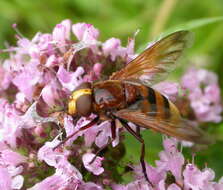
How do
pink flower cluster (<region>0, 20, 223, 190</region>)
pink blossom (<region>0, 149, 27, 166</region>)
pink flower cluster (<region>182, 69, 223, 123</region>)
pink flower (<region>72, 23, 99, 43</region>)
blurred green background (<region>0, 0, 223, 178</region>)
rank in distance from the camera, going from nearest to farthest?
pink flower cluster (<region>0, 20, 223, 190</region>) < pink blossom (<region>0, 149, 27, 166</region>) < pink flower (<region>72, 23, 99, 43</region>) < pink flower cluster (<region>182, 69, 223, 123</region>) < blurred green background (<region>0, 0, 223, 178</region>)

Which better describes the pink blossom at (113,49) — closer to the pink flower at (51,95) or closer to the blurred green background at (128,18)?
the pink flower at (51,95)

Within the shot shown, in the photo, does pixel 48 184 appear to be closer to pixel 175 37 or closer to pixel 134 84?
pixel 134 84

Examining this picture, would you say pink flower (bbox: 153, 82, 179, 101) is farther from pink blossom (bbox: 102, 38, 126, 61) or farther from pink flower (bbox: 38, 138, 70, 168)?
pink flower (bbox: 38, 138, 70, 168)

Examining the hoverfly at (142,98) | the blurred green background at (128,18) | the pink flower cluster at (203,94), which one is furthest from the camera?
the blurred green background at (128,18)

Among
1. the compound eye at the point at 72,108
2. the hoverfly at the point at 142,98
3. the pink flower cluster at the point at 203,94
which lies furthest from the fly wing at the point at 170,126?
the pink flower cluster at the point at 203,94

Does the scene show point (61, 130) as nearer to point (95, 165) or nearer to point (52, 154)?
point (52, 154)

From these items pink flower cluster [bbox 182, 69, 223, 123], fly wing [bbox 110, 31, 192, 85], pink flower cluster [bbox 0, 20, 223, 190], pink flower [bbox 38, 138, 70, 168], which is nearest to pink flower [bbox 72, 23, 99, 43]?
pink flower cluster [bbox 0, 20, 223, 190]

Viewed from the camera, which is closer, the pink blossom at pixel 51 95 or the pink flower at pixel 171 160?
the pink flower at pixel 171 160
